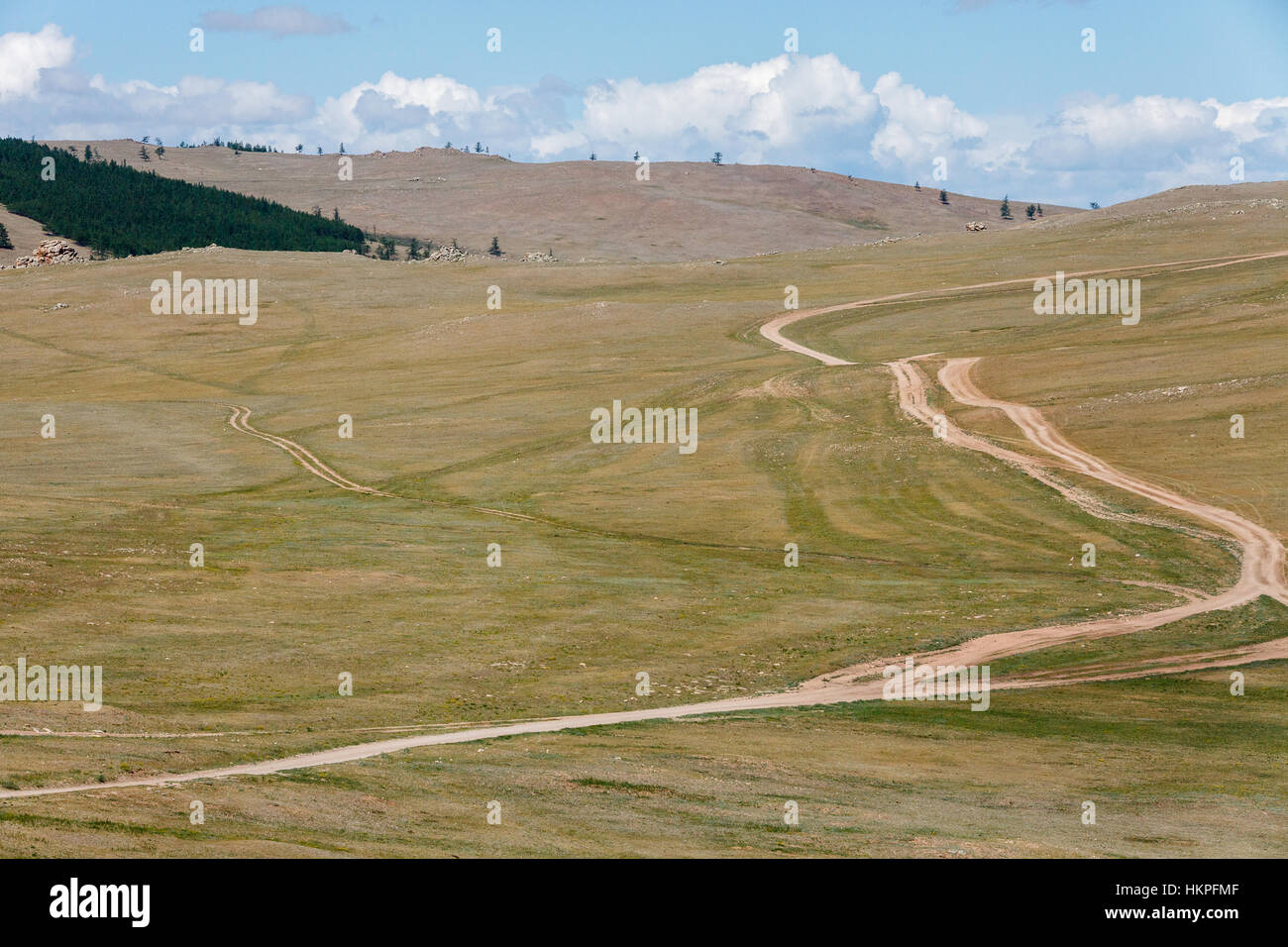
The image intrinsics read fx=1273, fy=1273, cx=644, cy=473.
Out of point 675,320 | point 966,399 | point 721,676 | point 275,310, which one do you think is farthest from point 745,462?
point 275,310

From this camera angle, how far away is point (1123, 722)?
122 feet

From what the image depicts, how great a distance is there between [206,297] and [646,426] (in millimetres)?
92856

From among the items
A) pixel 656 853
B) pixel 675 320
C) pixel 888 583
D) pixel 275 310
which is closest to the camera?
pixel 656 853

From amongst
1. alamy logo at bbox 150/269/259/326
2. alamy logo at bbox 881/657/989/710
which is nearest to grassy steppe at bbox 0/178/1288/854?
alamy logo at bbox 881/657/989/710

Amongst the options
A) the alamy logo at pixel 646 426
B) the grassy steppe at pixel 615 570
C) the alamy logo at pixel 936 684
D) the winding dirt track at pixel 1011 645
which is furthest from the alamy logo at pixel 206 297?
the alamy logo at pixel 936 684

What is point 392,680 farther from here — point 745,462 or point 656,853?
point 745,462

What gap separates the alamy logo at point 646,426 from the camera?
3484 inches

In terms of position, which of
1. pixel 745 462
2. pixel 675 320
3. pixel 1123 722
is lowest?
pixel 1123 722

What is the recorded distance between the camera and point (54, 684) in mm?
33750

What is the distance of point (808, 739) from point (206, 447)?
216 feet

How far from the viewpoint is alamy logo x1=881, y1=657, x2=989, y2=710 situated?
3984 centimetres

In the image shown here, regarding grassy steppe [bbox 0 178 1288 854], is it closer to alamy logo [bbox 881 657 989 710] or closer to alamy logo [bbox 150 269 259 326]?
alamy logo [bbox 881 657 989 710]
